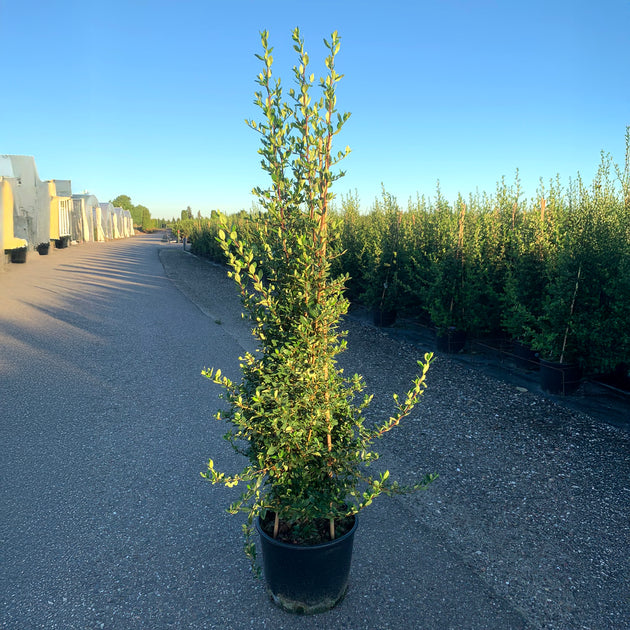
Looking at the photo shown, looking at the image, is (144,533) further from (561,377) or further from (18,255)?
(18,255)

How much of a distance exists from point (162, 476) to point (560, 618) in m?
3.10

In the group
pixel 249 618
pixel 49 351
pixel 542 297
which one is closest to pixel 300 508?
pixel 249 618

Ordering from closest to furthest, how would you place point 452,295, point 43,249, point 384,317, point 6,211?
1. point 452,295
2. point 384,317
3. point 6,211
4. point 43,249

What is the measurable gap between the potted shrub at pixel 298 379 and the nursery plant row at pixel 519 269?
27 centimetres

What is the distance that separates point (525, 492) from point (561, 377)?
288 cm

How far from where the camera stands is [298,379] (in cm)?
248

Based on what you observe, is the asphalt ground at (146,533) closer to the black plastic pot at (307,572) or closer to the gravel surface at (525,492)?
the black plastic pot at (307,572)

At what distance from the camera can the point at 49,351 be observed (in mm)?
7988

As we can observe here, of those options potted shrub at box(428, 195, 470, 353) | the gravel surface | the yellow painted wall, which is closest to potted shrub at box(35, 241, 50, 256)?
the yellow painted wall

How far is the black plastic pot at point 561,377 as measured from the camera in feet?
20.1

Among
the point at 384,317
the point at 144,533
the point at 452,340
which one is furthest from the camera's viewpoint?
the point at 384,317

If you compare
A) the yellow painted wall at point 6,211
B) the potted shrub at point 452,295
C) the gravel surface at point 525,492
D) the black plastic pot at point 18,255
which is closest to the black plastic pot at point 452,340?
the potted shrub at point 452,295

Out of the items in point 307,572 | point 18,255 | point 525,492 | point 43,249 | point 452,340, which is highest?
point 43,249

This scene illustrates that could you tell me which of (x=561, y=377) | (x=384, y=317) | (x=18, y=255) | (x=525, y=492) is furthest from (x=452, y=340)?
(x=18, y=255)
